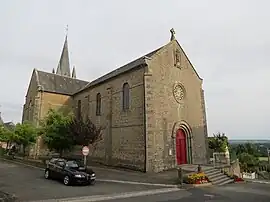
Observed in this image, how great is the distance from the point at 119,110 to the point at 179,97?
5.80 m

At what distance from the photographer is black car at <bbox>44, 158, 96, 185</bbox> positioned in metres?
14.0

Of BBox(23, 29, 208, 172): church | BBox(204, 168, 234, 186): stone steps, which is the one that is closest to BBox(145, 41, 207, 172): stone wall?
BBox(23, 29, 208, 172): church

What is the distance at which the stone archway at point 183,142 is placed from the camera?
21.9 m

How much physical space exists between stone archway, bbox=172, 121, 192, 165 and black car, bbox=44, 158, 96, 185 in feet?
30.9

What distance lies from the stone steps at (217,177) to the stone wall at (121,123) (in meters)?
5.03

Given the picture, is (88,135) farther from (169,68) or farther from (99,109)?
(169,68)

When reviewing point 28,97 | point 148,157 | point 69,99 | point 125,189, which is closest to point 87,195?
point 125,189

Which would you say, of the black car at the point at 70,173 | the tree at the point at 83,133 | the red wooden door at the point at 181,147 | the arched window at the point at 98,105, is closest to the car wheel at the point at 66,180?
the black car at the point at 70,173

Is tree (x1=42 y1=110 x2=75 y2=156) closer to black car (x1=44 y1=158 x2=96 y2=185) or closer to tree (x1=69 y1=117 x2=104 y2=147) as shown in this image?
tree (x1=69 y1=117 x2=104 y2=147)

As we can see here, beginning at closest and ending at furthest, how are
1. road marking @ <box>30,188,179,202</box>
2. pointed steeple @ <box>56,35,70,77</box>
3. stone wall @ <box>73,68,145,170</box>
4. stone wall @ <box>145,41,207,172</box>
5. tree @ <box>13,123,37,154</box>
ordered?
road marking @ <box>30,188,179,202</box> → stone wall @ <box>145,41,207,172</box> → stone wall @ <box>73,68,145,170</box> → tree @ <box>13,123,37,154</box> → pointed steeple @ <box>56,35,70,77</box>

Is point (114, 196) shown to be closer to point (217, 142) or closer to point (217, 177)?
point (217, 177)

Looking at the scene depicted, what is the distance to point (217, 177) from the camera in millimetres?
18062

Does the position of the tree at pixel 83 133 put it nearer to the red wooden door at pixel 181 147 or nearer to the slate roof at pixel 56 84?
the red wooden door at pixel 181 147

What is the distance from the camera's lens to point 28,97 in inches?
1588
